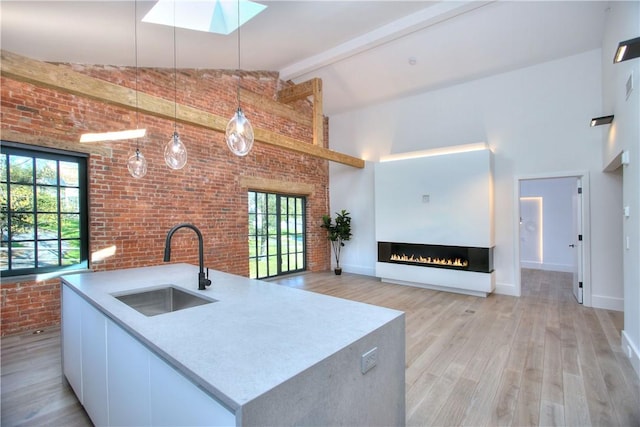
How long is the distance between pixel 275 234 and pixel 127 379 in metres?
5.18

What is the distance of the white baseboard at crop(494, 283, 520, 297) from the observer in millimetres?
5315

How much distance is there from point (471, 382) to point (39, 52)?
17.9 ft

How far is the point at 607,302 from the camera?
14.9ft

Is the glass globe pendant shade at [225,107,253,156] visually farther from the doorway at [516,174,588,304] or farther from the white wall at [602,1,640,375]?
the doorway at [516,174,588,304]

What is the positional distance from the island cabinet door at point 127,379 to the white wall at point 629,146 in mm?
3729

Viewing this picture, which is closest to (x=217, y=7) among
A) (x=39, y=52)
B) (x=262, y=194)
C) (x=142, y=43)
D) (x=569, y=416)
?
(x=142, y=43)

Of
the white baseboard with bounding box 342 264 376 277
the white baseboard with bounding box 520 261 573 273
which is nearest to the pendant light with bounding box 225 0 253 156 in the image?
the white baseboard with bounding box 342 264 376 277

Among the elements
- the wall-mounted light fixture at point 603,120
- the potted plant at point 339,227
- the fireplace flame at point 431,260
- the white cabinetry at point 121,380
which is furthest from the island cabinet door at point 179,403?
the potted plant at point 339,227

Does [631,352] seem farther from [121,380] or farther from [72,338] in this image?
[72,338]

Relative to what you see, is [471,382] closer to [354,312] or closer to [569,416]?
[569,416]

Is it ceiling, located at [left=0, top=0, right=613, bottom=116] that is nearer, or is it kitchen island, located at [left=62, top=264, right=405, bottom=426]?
kitchen island, located at [left=62, top=264, right=405, bottom=426]

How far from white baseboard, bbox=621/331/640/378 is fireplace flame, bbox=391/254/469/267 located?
2.41 metres

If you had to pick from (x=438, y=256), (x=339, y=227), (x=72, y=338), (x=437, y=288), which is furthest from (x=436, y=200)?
(x=72, y=338)

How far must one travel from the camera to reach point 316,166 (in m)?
7.46
